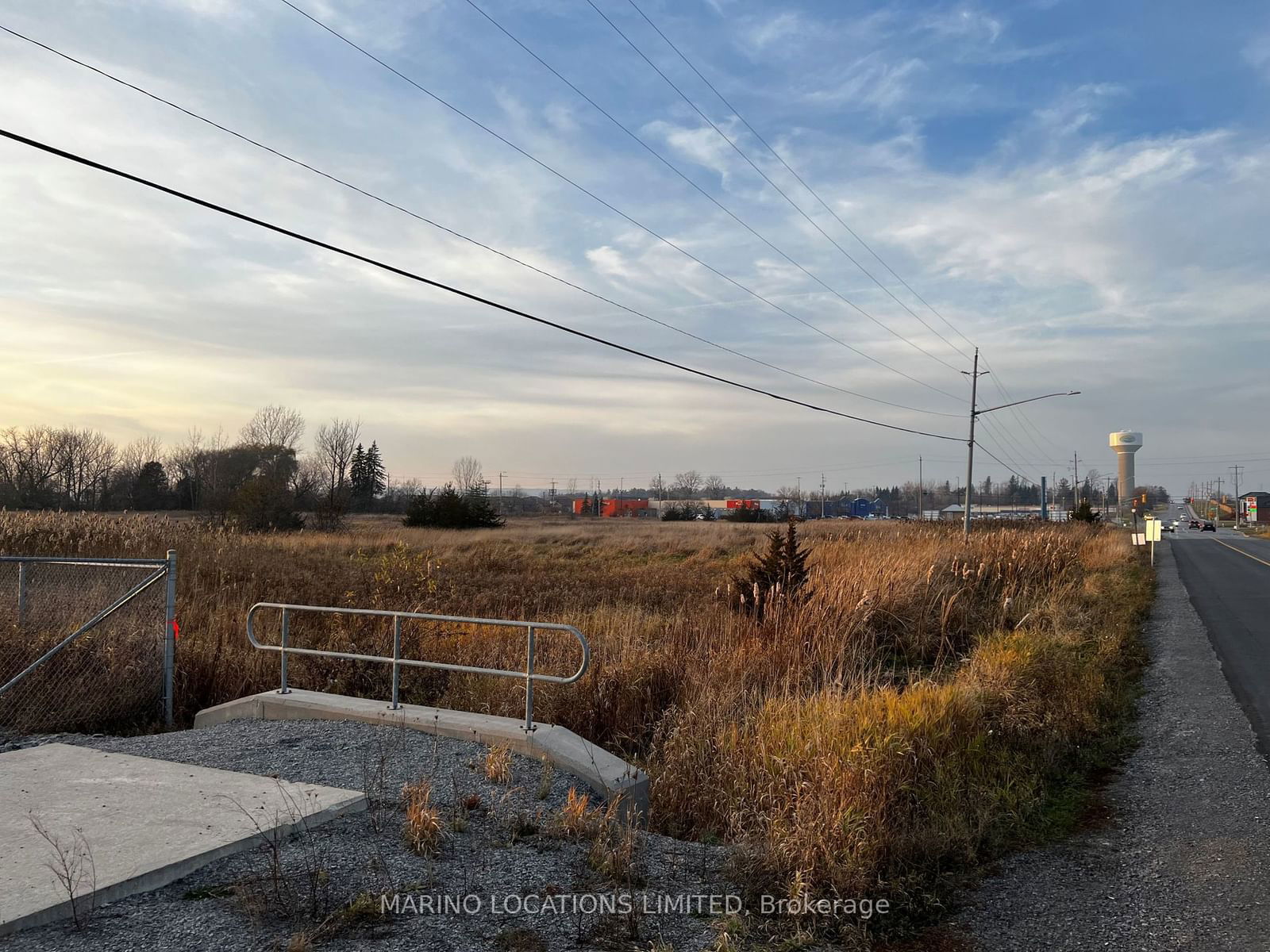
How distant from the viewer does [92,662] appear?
32.2ft

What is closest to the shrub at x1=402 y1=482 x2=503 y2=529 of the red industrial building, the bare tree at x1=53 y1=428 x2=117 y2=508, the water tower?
the bare tree at x1=53 y1=428 x2=117 y2=508

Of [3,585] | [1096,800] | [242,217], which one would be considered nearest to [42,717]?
[3,585]

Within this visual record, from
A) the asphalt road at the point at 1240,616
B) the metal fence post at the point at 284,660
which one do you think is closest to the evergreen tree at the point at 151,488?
the asphalt road at the point at 1240,616

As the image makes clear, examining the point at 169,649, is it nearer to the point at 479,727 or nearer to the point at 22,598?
the point at 22,598

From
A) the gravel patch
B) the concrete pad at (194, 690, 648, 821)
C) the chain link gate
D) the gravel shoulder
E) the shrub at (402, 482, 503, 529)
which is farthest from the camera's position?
the shrub at (402, 482, 503, 529)

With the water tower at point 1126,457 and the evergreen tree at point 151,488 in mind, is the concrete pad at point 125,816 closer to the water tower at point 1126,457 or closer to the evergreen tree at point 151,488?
the evergreen tree at point 151,488

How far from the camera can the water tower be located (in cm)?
14688

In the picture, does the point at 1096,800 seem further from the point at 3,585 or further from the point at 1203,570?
the point at 1203,570

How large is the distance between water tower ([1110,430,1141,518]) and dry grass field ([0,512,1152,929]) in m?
142

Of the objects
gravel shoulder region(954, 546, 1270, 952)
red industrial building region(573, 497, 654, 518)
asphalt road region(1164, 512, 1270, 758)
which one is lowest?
gravel shoulder region(954, 546, 1270, 952)

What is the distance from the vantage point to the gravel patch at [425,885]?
4.15m

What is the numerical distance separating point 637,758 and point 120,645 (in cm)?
597

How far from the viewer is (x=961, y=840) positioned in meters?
6.17

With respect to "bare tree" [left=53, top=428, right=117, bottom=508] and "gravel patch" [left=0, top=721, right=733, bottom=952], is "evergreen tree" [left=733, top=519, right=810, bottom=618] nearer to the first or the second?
"gravel patch" [left=0, top=721, right=733, bottom=952]
